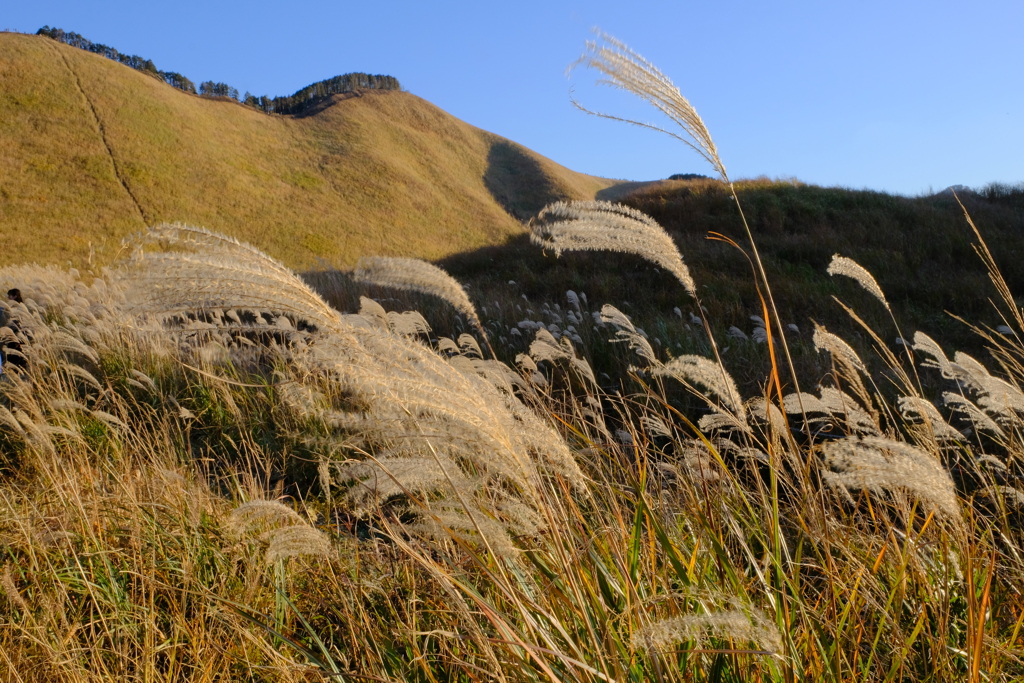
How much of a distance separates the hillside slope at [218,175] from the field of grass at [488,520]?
26.7 m

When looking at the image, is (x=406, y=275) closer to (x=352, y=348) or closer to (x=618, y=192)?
(x=352, y=348)

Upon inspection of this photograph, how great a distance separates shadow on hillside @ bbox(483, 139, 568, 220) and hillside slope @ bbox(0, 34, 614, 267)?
0.21 m

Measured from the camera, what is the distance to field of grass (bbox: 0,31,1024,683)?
1.28m

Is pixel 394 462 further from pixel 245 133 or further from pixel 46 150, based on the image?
pixel 245 133

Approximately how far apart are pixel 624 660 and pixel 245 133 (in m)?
54.6

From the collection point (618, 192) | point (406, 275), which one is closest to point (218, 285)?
point (406, 275)

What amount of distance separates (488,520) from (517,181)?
59.4 meters

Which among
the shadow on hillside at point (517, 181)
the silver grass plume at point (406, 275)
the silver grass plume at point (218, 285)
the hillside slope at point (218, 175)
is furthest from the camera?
the shadow on hillside at point (517, 181)

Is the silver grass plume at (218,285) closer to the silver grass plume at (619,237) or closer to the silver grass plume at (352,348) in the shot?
the silver grass plume at (352,348)

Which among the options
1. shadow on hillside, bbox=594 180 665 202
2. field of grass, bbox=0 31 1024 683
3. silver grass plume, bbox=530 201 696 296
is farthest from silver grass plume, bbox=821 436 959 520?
shadow on hillside, bbox=594 180 665 202

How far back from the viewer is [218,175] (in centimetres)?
3884

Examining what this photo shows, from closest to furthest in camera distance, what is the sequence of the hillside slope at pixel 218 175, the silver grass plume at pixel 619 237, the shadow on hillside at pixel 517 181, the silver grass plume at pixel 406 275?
the silver grass plume at pixel 619 237
the silver grass plume at pixel 406 275
the hillside slope at pixel 218 175
the shadow on hillside at pixel 517 181

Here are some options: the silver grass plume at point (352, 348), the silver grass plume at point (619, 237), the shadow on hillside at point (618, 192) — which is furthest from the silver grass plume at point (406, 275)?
the shadow on hillside at point (618, 192)

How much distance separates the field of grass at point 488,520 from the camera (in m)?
1.28
